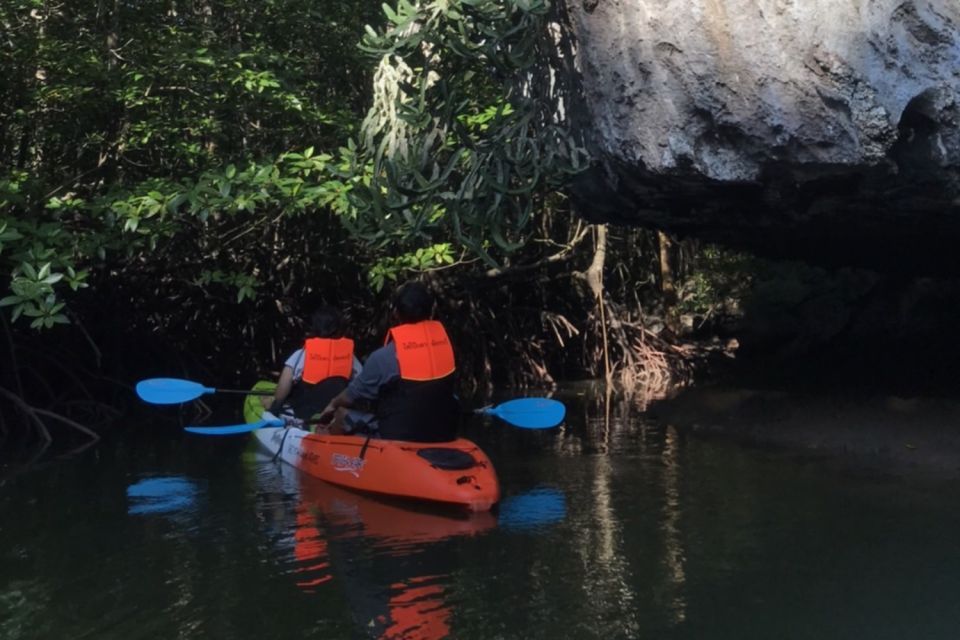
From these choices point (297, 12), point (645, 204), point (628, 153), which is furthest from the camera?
point (297, 12)

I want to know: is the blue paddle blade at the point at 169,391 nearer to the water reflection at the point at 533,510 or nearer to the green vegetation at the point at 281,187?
the green vegetation at the point at 281,187

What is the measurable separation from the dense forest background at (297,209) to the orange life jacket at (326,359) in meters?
0.65

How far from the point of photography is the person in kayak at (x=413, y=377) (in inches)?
240

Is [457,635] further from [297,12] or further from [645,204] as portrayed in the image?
[297,12]

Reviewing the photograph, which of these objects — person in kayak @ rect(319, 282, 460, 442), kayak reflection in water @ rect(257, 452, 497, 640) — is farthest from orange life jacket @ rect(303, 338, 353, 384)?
person in kayak @ rect(319, 282, 460, 442)

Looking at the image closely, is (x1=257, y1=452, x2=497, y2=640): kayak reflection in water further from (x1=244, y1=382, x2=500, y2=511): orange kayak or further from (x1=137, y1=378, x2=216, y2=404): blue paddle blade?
(x1=137, y1=378, x2=216, y2=404): blue paddle blade

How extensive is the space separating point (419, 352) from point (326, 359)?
161cm

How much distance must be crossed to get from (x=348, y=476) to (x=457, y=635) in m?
2.63

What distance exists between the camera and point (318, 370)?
24.8ft

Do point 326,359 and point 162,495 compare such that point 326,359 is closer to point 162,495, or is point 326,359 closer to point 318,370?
point 318,370

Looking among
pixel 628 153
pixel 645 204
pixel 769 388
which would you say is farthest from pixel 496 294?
pixel 628 153

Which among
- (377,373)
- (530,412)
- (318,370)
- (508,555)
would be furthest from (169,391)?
(508,555)

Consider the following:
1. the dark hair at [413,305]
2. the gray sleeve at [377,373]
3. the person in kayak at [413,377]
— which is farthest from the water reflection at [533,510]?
the dark hair at [413,305]

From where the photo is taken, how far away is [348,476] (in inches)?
260
